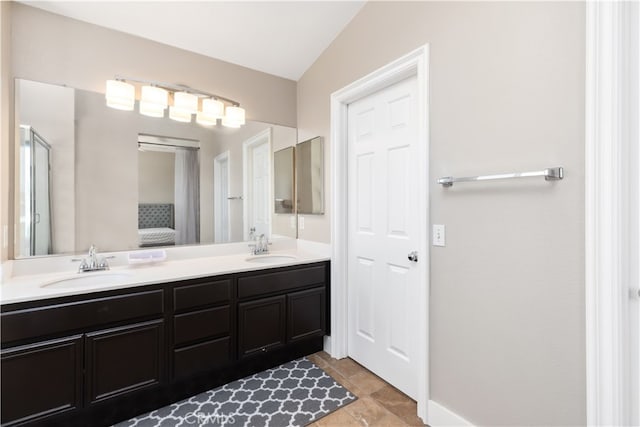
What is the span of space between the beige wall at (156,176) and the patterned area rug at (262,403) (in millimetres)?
1368

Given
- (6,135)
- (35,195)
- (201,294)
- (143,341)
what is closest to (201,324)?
→ (201,294)

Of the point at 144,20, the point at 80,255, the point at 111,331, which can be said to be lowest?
the point at 111,331

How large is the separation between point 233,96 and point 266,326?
1855 millimetres

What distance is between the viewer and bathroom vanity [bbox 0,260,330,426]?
1.43 m

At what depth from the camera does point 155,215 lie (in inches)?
87.8

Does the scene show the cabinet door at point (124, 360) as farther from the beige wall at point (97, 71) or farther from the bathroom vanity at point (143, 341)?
the beige wall at point (97, 71)

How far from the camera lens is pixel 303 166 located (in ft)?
9.07

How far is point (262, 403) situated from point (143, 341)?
0.79m

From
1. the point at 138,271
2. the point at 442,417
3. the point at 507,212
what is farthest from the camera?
the point at 138,271
